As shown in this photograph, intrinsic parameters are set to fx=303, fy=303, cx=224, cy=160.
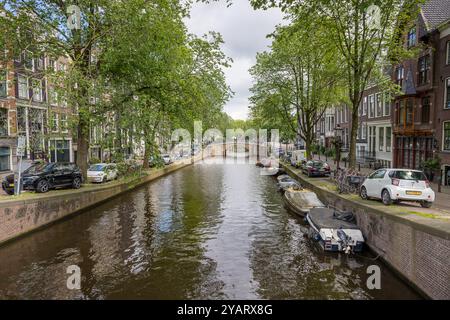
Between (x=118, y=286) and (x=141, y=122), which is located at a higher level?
(x=141, y=122)

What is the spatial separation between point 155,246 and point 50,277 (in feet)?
14.0

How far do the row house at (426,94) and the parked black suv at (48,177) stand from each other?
23241mm

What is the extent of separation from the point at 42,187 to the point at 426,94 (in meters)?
29.2

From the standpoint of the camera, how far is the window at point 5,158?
97.9 feet

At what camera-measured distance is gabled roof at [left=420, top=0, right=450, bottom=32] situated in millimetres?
23906

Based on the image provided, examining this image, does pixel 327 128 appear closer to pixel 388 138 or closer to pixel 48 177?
pixel 388 138

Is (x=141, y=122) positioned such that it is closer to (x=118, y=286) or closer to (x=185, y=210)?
(x=185, y=210)

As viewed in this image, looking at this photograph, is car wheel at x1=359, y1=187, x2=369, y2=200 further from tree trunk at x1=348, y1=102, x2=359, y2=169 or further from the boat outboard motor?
tree trunk at x1=348, y1=102, x2=359, y2=169

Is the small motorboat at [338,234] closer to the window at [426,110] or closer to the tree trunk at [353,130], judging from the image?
the tree trunk at [353,130]

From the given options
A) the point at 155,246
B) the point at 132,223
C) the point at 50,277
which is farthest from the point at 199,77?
the point at 50,277

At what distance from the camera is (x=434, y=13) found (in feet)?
81.7

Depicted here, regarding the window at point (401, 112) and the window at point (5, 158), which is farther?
the window at point (5, 158)

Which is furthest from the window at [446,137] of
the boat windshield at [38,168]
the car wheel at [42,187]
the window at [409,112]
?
the boat windshield at [38,168]

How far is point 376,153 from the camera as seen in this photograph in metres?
35.2
